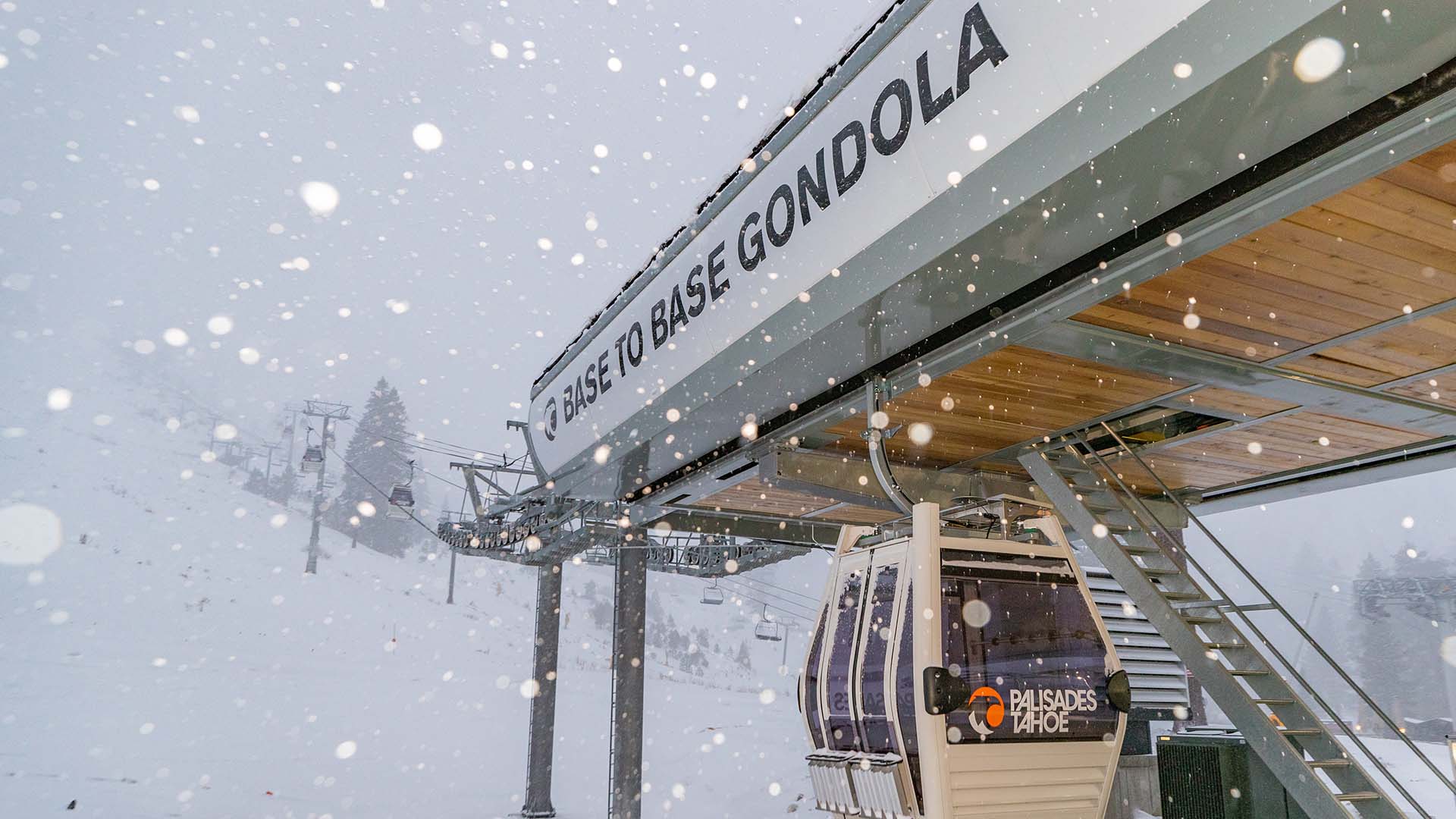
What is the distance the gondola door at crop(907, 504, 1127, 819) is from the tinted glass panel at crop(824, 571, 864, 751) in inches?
19.1

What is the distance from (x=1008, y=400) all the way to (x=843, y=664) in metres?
2.35

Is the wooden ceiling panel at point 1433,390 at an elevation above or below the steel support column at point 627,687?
above

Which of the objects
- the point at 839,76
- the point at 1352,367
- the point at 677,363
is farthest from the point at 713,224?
the point at 1352,367

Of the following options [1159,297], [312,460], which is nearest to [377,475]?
[312,460]

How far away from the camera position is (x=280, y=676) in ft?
127

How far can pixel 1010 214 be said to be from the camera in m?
2.91

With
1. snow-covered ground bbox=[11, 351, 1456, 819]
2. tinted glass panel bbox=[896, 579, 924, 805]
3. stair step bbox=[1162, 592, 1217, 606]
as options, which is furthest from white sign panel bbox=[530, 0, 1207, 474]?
snow-covered ground bbox=[11, 351, 1456, 819]

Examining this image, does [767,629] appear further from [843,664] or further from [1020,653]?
[1020,653]

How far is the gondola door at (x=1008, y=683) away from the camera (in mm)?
3090

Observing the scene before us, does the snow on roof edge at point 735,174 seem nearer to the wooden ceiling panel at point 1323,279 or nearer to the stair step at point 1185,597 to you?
→ the wooden ceiling panel at point 1323,279

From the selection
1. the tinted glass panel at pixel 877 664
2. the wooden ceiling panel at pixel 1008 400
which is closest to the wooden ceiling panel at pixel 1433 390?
the wooden ceiling panel at pixel 1008 400

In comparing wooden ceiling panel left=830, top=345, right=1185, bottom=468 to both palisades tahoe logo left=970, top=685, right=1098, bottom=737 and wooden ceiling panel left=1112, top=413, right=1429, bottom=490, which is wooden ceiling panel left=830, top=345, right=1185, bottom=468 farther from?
palisades tahoe logo left=970, top=685, right=1098, bottom=737

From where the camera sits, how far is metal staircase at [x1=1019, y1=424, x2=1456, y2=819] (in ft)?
14.5

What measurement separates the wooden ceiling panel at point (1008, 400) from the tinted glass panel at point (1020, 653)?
4.43 feet
